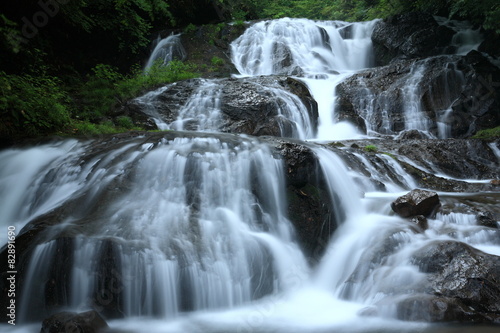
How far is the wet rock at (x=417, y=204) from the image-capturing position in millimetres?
5352

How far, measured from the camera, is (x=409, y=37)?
14.4 m

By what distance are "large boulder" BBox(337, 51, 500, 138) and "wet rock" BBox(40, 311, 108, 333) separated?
9.57m

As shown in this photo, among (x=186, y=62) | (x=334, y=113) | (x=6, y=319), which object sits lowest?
(x=6, y=319)

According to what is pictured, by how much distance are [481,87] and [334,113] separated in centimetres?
490

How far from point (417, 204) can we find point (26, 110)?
301 inches

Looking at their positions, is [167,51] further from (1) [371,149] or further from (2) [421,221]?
(2) [421,221]

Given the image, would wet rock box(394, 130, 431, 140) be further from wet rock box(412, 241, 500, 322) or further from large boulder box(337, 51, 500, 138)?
wet rock box(412, 241, 500, 322)

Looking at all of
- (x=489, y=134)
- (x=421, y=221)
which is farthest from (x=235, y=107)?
(x=489, y=134)

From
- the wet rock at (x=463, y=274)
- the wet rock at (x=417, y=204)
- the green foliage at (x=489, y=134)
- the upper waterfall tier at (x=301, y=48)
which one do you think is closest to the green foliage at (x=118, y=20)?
the upper waterfall tier at (x=301, y=48)

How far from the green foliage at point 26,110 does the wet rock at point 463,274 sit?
747 cm

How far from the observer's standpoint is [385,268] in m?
4.44

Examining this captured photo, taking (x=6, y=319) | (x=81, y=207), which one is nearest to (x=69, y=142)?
(x=81, y=207)

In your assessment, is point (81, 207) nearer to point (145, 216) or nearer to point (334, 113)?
point (145, 216)

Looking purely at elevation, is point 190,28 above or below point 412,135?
above
